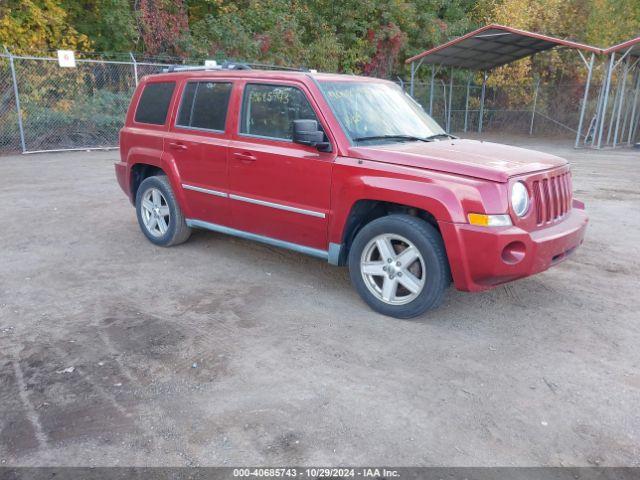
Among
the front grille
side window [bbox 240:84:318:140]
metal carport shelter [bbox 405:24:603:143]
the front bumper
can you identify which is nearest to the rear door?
side window [bbox 240:84:318:140]

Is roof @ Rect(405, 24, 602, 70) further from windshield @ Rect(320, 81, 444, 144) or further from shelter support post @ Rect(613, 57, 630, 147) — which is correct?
windshield @ Rect(320, 81, 444, 144)

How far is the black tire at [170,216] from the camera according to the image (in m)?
6.06

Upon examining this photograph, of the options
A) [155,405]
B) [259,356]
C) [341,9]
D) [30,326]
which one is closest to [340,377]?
[259,356]

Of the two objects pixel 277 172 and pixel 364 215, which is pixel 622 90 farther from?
pixel 277 172

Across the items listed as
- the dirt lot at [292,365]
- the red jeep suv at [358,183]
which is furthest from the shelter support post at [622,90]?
the red jeep suv at [358,183]

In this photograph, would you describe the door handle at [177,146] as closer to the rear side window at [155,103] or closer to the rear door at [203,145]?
the rear door at [203,145]

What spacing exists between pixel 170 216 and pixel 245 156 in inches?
58.6

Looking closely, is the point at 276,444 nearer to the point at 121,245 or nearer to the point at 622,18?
the point at 121,245

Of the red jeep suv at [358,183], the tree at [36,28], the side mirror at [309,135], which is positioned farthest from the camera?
the tree at [36,28]

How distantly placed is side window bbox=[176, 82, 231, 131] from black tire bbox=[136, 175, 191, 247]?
2.40ft

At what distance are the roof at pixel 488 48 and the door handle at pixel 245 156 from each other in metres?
15.0

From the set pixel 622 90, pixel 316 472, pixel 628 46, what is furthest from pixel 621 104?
pixel 316 472

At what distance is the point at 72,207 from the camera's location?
8359 millimetres

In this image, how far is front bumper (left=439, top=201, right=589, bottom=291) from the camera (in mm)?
3896
